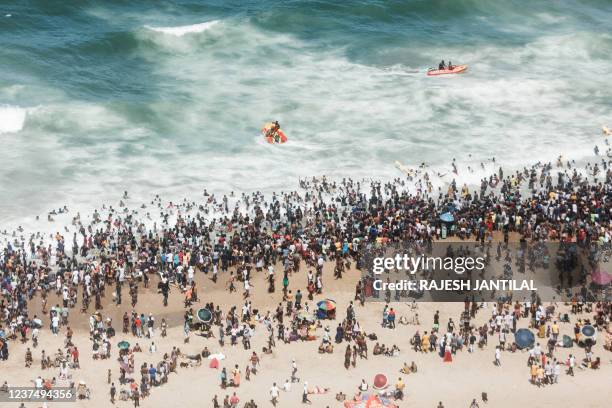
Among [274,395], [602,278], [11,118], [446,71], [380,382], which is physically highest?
[446,71]

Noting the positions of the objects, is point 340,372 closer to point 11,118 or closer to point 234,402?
point 234,402

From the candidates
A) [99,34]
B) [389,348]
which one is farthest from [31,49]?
[389,348]

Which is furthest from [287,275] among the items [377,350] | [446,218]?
[446,218]

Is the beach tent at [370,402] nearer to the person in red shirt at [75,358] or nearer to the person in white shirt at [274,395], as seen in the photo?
the person in white shirt at [274,395]

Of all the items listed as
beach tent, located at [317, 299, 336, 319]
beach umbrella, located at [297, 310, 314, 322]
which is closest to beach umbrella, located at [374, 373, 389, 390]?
beach umbrella, located at [297, 310, 314, 322]

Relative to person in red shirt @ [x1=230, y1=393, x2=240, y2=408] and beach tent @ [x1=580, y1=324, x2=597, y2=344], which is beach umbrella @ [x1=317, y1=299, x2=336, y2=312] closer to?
person in red shirt @ [x1=230, y1=393, x2=240, y2=408]

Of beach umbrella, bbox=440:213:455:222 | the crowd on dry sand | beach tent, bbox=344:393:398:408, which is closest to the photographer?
beach tent, bbox=344:393:398:408
